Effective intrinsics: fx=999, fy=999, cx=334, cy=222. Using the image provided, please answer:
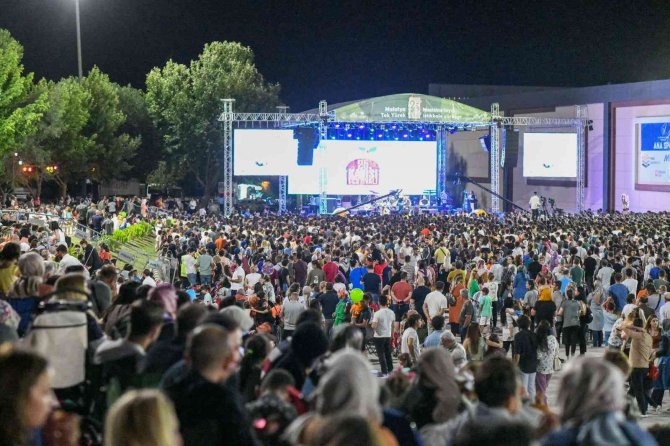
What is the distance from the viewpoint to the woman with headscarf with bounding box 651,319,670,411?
11953 millimetres

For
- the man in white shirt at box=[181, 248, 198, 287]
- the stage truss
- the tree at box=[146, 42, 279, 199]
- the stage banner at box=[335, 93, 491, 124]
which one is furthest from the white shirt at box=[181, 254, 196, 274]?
the tree at box=[146, 42, 279, 199]

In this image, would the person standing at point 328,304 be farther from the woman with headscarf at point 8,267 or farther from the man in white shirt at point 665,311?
the woman with headscarf at point 8,267

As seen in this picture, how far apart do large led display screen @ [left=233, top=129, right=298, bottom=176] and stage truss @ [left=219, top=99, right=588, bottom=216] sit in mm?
487

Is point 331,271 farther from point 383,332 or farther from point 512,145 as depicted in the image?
point 512,145

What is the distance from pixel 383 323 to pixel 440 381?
8397 millimetres

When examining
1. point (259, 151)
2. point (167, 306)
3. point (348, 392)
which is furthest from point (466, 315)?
point (259, 151)

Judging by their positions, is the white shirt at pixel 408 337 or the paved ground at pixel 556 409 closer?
the paved ground at pixel 556 409

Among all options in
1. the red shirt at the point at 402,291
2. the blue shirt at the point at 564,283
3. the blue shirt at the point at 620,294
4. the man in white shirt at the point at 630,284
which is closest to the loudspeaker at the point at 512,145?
the blue shirt at the point at 564,283

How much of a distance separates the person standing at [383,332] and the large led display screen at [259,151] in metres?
30.5

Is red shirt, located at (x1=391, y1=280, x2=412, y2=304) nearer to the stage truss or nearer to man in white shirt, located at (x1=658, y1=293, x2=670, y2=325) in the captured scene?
man in white shirt, located at (x1=658, y1=293, x2=670, y2=325)

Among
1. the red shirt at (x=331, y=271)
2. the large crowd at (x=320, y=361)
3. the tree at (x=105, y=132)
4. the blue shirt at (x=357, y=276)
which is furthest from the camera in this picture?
the tree at (x=105, y=132)

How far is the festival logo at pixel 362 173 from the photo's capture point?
46.2 meters

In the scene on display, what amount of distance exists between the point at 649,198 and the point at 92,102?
32594mm

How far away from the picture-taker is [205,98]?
5922 cm
